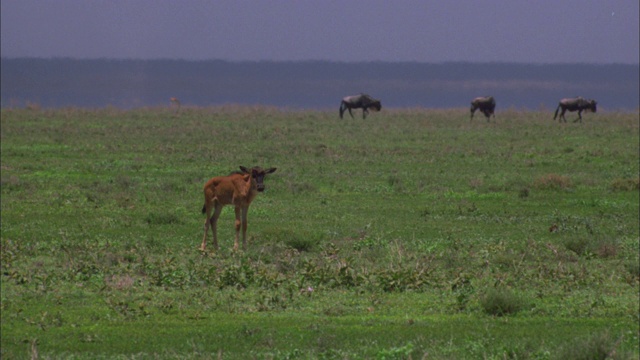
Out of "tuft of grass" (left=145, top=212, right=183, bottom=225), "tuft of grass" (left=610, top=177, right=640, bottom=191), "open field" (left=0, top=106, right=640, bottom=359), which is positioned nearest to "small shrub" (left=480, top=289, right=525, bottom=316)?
"open field" (left=0, top=106, right=640, bottom=359)

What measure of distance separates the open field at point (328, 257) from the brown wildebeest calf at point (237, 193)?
0.48m

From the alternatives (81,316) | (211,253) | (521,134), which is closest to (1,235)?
(211,253)

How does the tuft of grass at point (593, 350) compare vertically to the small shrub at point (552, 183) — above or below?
above

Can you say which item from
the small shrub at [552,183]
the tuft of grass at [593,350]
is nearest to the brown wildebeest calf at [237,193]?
the tuft of grass at [593,350]

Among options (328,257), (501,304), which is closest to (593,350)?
(501,304)

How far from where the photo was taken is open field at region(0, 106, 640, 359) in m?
11.5

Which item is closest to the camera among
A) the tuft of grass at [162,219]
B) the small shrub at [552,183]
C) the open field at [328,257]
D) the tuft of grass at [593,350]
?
the tuft of grass at [593,350]

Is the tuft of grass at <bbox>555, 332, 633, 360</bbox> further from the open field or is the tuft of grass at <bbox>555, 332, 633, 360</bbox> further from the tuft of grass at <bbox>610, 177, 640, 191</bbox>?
the tuft of grass at <bbox>610, 177, 640, 191</bbox>

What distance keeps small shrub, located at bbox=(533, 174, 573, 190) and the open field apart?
0.18ft

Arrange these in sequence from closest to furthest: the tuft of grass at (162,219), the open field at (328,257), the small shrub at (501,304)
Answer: the open field at (328,257) < the small shrub at (501,304) < the tuft of grass at (162,219)

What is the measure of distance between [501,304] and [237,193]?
5185 millimetres

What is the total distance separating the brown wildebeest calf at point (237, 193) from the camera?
16.3 m

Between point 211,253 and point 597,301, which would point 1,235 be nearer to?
point 211,253

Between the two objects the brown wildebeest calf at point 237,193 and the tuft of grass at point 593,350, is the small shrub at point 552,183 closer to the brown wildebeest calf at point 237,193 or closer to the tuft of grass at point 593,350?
the brown wildebeest calf at point 237,193
